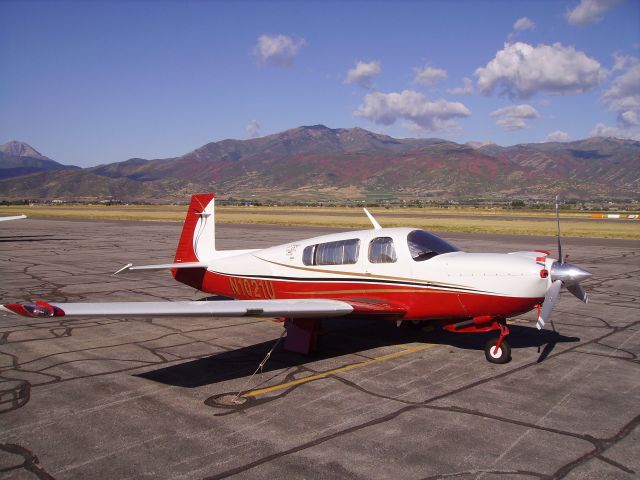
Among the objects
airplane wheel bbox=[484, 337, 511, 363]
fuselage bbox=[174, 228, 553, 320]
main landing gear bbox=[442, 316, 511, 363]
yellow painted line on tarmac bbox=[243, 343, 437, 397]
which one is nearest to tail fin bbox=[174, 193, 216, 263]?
fuselage bbox=[174, 228, 553, 320]

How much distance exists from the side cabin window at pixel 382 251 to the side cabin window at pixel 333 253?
0.31 meters

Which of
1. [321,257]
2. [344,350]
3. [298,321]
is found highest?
[321,257]

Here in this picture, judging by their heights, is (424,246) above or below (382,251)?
above

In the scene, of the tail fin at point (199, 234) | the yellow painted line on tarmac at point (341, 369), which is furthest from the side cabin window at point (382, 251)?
the tail fin at point (199, 234)

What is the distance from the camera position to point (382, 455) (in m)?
5.84

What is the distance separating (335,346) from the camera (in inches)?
413

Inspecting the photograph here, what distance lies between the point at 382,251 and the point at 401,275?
62 centimetres

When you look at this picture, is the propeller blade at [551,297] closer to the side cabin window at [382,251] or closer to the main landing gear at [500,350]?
the main landing gear at [500,350]

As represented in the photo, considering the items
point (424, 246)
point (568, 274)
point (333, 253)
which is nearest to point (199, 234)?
point (333, 253)

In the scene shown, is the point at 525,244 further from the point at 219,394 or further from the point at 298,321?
the point at 219,394

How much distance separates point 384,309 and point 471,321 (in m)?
1.55

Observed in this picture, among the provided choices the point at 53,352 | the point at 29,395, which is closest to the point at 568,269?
the point at 29,395

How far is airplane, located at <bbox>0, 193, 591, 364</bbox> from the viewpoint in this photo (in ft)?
27.4

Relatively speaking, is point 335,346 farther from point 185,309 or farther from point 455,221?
point 455,221
